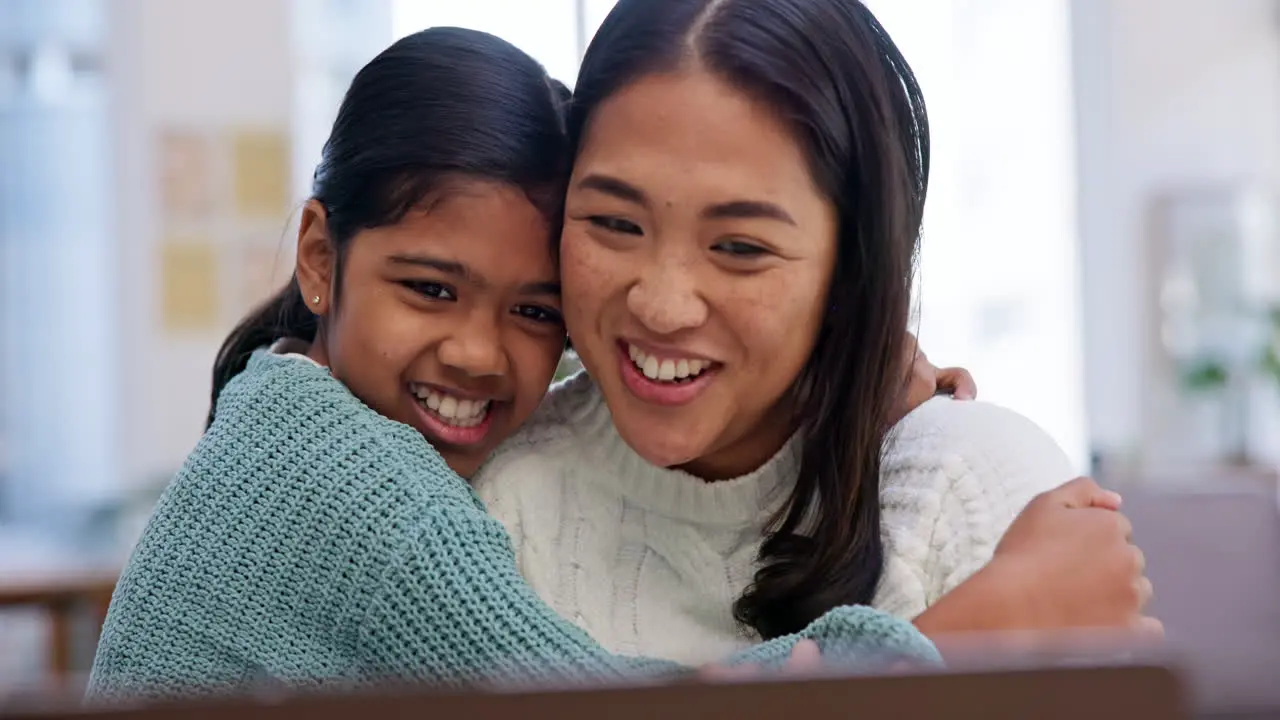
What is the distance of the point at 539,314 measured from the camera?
4.47 feet

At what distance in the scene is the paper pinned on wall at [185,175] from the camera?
4.74 metres

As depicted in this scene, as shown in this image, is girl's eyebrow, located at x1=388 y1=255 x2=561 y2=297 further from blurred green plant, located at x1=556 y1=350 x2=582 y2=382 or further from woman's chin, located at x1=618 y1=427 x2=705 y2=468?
blurred green plant, located at x1=556 y1=350 x2=582 y2=382

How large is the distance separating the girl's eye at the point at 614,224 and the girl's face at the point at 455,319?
0.39 ft

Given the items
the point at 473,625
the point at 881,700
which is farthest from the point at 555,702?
the point at 473,625

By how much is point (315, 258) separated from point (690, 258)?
47 cm

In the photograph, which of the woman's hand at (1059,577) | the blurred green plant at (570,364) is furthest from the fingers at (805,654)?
the blurred green plant at (570,364)

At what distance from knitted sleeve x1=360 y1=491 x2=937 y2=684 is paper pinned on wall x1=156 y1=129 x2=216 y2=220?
3.93 meters

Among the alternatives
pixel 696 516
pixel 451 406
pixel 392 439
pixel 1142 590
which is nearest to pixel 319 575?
pixel 392 439

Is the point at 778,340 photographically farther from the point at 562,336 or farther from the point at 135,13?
the point at 135,13

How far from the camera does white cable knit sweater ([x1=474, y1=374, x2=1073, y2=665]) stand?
1.21 m

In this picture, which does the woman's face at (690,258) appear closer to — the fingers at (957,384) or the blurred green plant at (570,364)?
the fingers at (957,384)

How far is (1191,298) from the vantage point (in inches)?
207

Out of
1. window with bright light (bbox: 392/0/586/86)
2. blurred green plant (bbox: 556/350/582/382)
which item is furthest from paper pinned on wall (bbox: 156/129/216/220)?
blurred green plant (bbox: 556/350/582/382)

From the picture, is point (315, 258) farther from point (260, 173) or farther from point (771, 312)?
point (260, 173)
